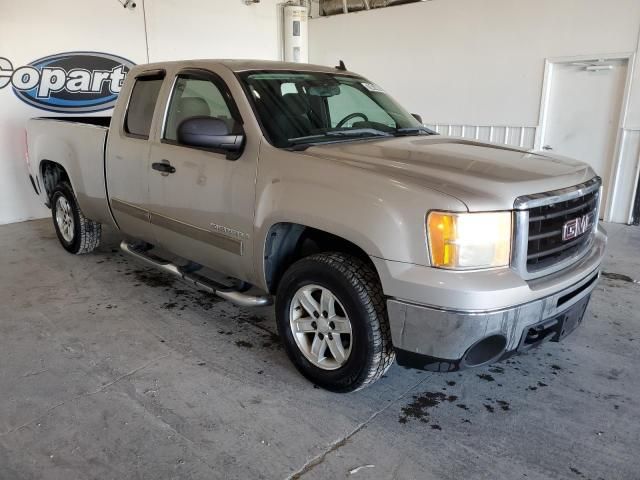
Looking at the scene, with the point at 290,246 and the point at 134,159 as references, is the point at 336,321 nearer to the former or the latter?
the point at 290,246

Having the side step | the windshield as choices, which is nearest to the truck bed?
the side step

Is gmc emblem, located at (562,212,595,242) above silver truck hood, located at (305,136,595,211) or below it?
below

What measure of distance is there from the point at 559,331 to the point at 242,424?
1673mm

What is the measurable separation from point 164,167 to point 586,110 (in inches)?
263

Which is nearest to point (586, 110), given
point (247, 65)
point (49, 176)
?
point (247, 65)

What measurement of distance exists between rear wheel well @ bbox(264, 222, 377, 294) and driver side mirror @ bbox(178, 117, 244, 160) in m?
0.55

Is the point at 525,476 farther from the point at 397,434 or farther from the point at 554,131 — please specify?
the point at 554,131

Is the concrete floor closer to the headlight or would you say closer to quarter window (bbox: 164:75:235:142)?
the headlight

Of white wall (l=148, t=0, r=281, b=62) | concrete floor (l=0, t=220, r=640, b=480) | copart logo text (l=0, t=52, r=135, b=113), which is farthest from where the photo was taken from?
white wall (l=148, t=0, r=281, b=62)

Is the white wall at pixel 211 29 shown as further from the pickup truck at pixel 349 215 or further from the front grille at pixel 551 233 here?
the front grille at pixel 551 233

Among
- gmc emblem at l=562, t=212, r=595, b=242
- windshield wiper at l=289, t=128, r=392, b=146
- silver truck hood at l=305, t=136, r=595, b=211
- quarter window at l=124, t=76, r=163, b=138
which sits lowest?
gmc emblem at l=562, t=212, r=595, b=242

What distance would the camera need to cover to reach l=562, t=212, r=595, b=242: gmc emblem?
2.51m

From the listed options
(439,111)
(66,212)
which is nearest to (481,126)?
(439,111)

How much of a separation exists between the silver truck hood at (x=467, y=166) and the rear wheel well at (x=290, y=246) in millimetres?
445
